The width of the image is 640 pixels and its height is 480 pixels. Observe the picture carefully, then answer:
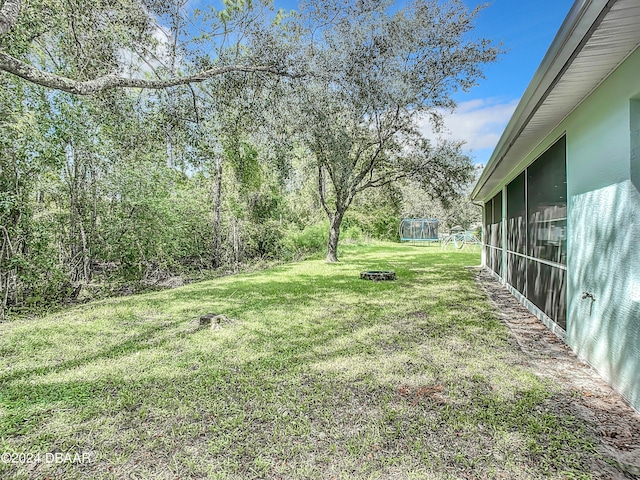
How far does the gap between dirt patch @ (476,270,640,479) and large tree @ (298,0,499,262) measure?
567 cm

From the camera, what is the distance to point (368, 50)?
781 cm

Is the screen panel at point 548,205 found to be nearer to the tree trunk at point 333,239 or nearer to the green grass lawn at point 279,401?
the green grass lawn at point 279,401

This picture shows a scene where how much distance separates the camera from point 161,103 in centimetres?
624

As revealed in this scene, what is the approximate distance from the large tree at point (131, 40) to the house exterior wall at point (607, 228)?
5047 mm

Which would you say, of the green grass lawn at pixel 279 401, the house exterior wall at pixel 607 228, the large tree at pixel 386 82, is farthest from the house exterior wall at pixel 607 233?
the large tree at pixel 386 82

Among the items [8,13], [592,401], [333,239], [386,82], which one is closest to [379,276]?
[333,239]

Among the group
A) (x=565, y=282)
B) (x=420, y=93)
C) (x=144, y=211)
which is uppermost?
(x=420, y=93)

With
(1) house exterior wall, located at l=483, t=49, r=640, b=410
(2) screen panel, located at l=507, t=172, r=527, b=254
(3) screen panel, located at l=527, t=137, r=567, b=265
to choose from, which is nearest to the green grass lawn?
(1) house exterior wall, located at l=483, t=49, r=640, b=410

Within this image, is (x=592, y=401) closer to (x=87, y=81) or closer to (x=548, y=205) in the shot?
(x=548, y=205)

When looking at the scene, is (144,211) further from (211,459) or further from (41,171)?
(211,459)

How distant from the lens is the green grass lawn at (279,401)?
69.2 inches

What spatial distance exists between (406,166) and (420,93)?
2626mm

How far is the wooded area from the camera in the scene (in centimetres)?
491

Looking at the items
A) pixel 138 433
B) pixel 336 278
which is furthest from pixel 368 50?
pixel 138 433
